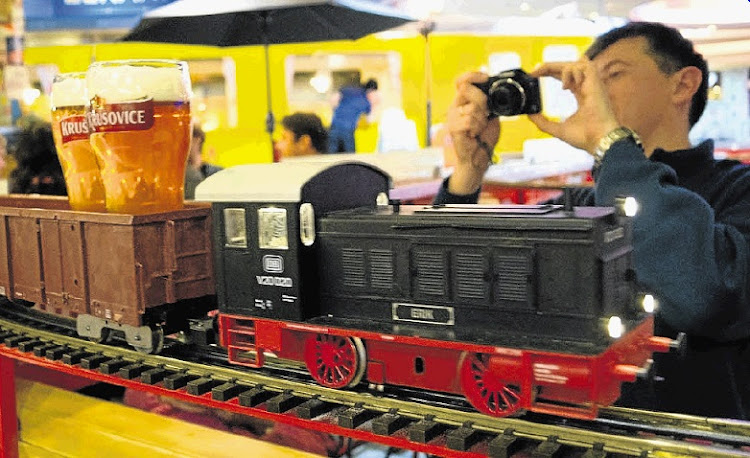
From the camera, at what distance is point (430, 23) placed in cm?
768

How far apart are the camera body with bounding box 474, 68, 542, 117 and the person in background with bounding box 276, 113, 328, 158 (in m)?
5.25

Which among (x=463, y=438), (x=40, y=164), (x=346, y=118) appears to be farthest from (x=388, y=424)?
(x=346, y=118)

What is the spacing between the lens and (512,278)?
1952 mm

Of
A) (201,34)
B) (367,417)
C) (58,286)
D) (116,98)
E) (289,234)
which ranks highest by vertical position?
(201,34)

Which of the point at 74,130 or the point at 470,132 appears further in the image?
the point at 470,132

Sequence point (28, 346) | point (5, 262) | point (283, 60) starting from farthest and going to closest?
point (283, 60), point (5, 262), point (28, 346)

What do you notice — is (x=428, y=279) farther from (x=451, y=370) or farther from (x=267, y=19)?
(x=267, y=19)

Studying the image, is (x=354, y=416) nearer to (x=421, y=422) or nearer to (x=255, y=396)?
(x=421, y=422)

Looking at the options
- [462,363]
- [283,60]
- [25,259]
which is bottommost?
[462,363]

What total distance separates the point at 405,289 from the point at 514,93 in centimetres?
77

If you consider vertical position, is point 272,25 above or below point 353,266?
above

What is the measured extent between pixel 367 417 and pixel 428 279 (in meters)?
0.42

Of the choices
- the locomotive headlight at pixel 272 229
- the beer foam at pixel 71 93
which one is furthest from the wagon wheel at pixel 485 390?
the beer foam at pixel 71 93

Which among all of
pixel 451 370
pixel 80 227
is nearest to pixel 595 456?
pixel 451 370
